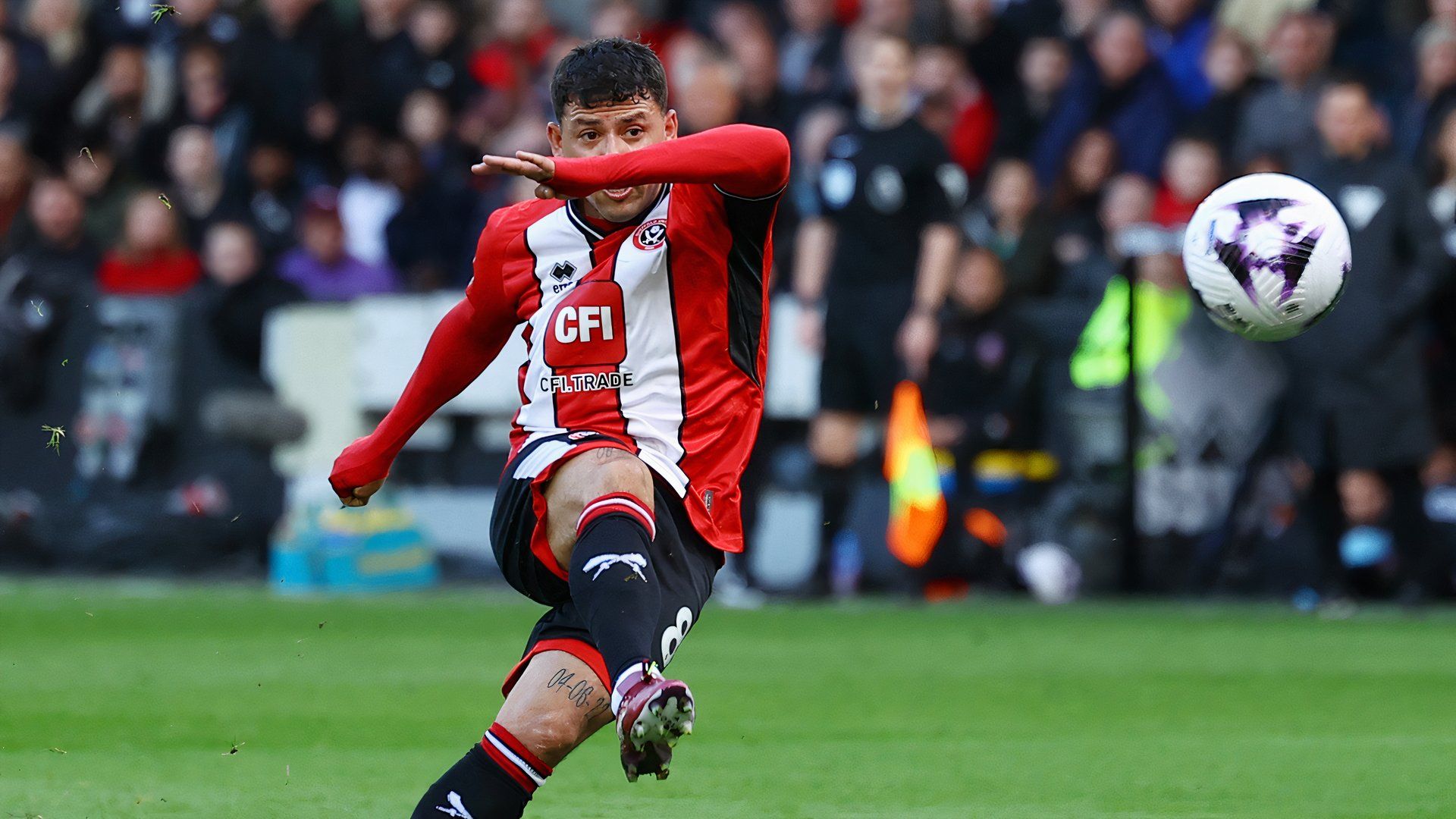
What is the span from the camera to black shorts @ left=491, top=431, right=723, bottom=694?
4.10 meters

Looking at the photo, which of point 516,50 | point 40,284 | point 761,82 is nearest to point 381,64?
point 516,50

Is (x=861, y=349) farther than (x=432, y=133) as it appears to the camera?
No

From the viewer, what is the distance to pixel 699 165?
3922 mm

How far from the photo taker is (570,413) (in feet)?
14.1

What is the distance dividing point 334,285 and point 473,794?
29.8 feet

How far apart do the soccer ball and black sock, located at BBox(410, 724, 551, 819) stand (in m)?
2.24

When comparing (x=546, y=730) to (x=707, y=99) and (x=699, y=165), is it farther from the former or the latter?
(x=707, y=99)

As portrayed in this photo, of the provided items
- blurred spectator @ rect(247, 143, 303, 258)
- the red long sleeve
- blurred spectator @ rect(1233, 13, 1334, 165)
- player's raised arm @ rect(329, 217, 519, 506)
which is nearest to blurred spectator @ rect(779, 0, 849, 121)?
blurred spectator @ rect(1233, 13, 1334, 165)

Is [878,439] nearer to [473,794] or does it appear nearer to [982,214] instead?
[982,214]

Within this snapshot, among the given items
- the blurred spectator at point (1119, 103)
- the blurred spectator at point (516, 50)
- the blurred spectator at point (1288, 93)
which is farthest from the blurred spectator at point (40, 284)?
the blurred spectator at point (1288, 93)

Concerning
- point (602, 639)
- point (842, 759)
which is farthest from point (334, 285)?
point (602, 639)

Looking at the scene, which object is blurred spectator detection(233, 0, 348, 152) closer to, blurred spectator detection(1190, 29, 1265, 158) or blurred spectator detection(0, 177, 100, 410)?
blurred spectator detection(0, 177, 100, 410)

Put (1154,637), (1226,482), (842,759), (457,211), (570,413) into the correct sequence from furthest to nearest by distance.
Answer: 1. (457,211)
2. (1226,482)
3. (1154,637)
4. (842,759)
5. (570,413)

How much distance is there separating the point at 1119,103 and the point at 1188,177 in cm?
111
